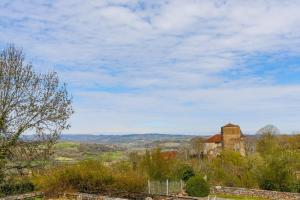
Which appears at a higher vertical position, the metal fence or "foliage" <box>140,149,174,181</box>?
"foliage" <box>140,149,174,181</box>

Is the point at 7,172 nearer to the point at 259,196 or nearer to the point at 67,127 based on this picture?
the point at 67,127

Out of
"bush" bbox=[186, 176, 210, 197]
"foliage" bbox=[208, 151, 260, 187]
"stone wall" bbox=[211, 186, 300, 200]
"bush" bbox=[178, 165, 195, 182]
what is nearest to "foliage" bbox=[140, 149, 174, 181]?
"bush" bbox=[178, 165, 195, 182]

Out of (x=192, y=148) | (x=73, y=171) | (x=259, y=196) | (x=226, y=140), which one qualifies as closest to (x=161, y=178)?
(x=259, y=196)

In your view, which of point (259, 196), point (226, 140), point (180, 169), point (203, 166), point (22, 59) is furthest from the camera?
point (226, 140)

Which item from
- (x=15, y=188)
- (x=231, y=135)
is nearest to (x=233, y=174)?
(x=15, y=188)

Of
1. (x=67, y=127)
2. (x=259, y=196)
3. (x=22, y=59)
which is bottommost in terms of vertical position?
(x=259, y=196)


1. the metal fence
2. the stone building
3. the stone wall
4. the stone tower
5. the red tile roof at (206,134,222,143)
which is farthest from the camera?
the red tile roof at (206,134,222,143)

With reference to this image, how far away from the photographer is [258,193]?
28.1 m

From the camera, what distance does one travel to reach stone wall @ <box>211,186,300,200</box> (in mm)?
26605

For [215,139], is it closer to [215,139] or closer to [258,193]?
[215,139]

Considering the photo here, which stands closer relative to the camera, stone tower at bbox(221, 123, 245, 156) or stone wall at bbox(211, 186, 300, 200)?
stone wall at bbox(211, 186, 300, 200)

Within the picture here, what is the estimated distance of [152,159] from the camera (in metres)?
38.1

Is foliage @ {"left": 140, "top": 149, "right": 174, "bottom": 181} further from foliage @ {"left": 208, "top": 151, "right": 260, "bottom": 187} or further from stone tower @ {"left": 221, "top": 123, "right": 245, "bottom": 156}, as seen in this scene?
stone tower @ {"left": 221, "top": 123, "right": 245, "bottom": 156}

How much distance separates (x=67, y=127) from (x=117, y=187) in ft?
24.1
